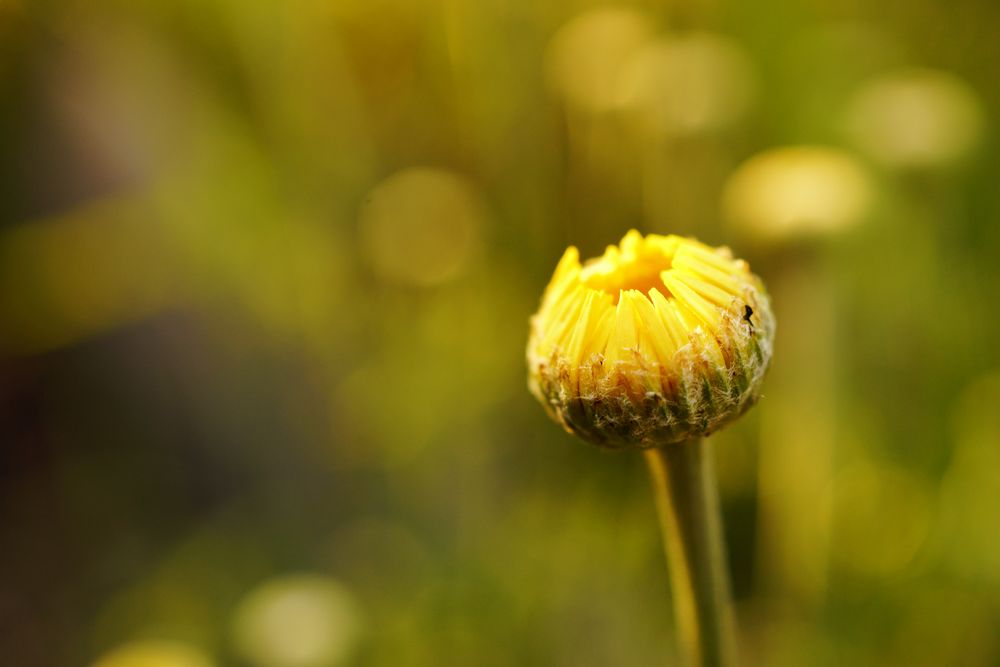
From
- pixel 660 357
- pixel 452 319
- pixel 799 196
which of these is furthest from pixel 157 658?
pixel 799 196

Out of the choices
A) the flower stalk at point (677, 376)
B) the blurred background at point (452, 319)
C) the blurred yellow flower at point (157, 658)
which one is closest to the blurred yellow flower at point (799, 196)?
the blurred background at point (452, 319)

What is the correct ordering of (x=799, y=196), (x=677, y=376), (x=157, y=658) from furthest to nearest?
(x=799, y=196) → (x=157, y=658) → (x=677, y=376)

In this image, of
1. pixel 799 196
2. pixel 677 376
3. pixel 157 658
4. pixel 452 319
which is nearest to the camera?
pixel 677 376

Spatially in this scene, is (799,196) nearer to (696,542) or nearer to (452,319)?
(452,319)

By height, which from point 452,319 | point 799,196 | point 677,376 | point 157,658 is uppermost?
point 677,376

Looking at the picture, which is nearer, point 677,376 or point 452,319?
point 677,376

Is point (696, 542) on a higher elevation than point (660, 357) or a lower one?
lower

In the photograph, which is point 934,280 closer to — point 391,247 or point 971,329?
point 971,329

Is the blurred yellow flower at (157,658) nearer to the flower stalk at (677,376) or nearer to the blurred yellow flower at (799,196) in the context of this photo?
the flower stalk at (677,376)
